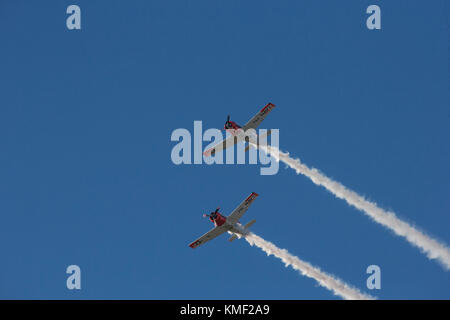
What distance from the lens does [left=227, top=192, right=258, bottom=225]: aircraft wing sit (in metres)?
67.4

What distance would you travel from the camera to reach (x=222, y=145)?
7431cm

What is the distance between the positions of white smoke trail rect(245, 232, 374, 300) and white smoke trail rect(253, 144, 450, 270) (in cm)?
683

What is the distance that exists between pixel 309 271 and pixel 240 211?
761 cm

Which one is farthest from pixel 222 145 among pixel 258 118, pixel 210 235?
pixel 210 235

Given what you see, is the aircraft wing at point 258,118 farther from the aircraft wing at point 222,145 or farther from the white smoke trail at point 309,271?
the white smoke trail at point 309,271

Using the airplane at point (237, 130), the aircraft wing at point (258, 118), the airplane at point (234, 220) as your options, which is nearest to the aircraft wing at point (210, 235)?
the airplane at point (234, 220)

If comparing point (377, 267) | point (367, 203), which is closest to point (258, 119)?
point (367, 203)

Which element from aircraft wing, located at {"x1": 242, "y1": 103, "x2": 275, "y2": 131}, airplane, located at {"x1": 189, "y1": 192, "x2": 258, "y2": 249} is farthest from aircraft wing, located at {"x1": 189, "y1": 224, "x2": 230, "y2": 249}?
aircraft wing, located at {"x1": 242, "y1": 103, "x2": 275, "y2": 131}

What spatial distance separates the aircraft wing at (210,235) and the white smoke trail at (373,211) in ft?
31.1

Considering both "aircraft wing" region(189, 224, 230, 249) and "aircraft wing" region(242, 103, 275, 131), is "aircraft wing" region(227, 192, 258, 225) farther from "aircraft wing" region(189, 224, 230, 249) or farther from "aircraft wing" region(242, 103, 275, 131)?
"aircraft wing" region(242, 103, 275, 131)

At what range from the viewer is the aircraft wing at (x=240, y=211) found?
67.4 metres

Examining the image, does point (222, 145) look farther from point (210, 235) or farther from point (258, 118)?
point (210, 235)
